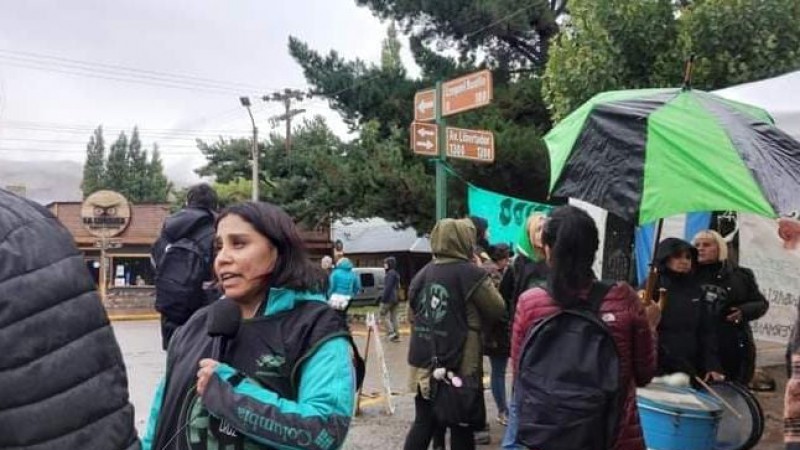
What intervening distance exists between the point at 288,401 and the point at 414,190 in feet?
44.9

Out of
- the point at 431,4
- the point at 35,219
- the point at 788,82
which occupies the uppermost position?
the point at 431,4

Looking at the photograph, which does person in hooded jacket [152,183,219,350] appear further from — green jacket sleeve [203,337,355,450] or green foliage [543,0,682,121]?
green foliage [543,0,682,121]

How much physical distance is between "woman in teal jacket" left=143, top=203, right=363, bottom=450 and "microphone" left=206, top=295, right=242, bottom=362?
0.02 metres

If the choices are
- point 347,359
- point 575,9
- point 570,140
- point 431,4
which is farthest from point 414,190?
point 347,359

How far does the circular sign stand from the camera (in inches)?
1130

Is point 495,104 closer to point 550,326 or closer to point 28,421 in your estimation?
point 550,326

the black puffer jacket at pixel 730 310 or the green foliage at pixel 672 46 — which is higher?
the green foliage at pixel 672 46

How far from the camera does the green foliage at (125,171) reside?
2838 inches

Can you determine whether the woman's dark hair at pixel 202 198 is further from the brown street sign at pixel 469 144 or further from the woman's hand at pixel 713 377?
the woman's hand at pixel 713 377

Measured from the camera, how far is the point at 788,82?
5.21 meters

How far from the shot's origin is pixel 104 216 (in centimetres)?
2881

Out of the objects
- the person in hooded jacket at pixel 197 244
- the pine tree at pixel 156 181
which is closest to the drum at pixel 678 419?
the person in hooded jacket at pixel 197 244

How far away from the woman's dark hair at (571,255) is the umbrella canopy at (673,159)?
33 cm

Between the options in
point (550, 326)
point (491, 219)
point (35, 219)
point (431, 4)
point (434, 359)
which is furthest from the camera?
point (431, 4)
